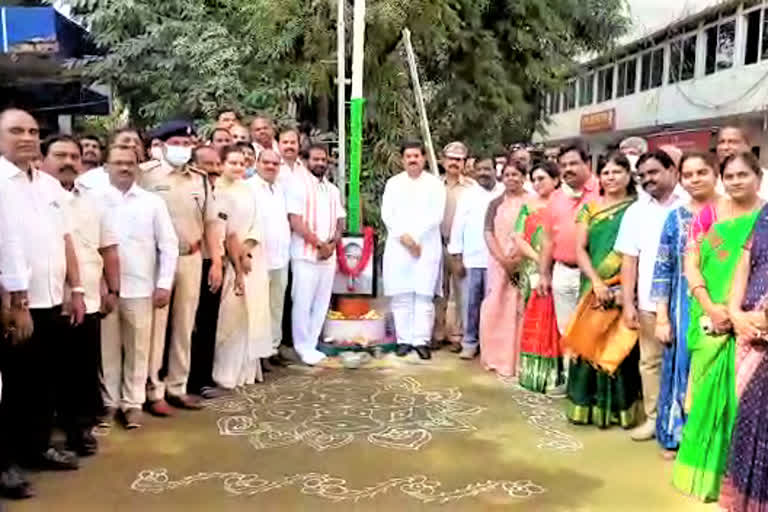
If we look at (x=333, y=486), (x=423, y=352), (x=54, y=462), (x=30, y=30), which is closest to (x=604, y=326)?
(x=333, y=486)

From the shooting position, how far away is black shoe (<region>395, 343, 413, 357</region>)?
6110 mm

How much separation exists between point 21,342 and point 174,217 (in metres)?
1.33

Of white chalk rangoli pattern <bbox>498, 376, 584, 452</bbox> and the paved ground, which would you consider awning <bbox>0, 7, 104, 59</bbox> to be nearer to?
the paved ground

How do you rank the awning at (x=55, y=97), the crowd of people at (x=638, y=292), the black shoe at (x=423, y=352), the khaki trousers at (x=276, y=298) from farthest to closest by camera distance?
1. the awning at (x=55, y=97)
2. the black shoe at (x=423, y=352)
3. the khaki trousers at (x=276, y=298)
4. the crowd of people at (x=638, y=292)

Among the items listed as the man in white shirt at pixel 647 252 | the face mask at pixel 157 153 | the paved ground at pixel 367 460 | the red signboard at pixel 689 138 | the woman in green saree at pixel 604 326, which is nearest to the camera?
the paved ground at pixel 367 460

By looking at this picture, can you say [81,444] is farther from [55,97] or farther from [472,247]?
[55,97]

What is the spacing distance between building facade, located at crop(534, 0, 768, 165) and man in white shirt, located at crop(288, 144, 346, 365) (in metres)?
8.07

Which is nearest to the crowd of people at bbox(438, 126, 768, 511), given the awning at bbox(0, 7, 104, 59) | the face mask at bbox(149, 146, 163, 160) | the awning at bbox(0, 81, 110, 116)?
the face mask at bbox(149, 146, 163, 160)

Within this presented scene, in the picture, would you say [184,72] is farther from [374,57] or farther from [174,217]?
[174,217]

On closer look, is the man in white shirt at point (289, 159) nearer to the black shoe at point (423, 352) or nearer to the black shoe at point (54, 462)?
the black shoe at point (423, 352)

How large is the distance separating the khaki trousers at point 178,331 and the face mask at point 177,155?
1.69ft

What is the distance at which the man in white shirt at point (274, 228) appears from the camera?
5352mm

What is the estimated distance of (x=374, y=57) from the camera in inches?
345

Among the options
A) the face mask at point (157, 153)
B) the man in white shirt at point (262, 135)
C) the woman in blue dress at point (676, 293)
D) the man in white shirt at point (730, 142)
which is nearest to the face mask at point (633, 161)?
the man in white shirt at point (730, 142)
